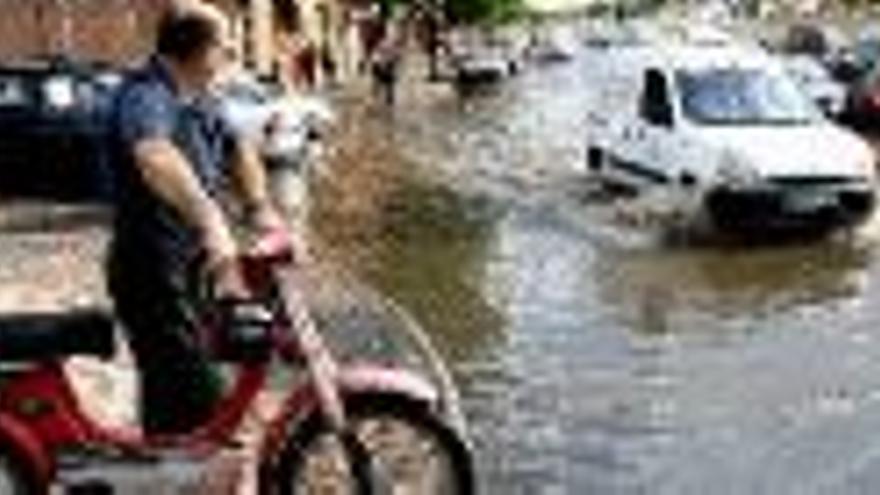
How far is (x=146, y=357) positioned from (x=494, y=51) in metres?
94.4

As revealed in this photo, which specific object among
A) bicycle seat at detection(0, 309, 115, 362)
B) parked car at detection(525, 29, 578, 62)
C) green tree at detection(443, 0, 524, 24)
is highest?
bicycle seat at detection(0, 309, 115, 362)

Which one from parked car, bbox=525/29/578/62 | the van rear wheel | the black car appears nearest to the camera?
the black car

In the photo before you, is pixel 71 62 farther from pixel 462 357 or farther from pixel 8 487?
pixel 8 487

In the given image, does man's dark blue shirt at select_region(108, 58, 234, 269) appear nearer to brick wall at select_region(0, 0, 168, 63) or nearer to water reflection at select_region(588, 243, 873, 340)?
water reflection at select_region(588, 243, 873, 340)

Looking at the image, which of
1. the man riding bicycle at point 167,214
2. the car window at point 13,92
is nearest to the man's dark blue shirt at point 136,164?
the man riding bicycle at point 167,214

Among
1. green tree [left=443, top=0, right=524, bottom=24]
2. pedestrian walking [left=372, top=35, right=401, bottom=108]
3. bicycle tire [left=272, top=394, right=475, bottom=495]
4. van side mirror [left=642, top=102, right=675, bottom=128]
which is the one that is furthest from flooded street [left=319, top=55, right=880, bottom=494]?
green tree [left=443, top=0, right=524, bottom=24]

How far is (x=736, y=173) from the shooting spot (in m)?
25.6

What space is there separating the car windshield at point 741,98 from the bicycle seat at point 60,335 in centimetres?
1769

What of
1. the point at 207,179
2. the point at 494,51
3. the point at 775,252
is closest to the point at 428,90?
the point at 494,51

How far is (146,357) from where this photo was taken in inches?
392

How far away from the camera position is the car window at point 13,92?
94.9 feet

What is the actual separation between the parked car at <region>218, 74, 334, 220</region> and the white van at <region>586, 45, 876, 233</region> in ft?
13.5

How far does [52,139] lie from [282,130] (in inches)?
363

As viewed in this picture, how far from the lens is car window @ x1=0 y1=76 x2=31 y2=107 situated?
28.9 meters
